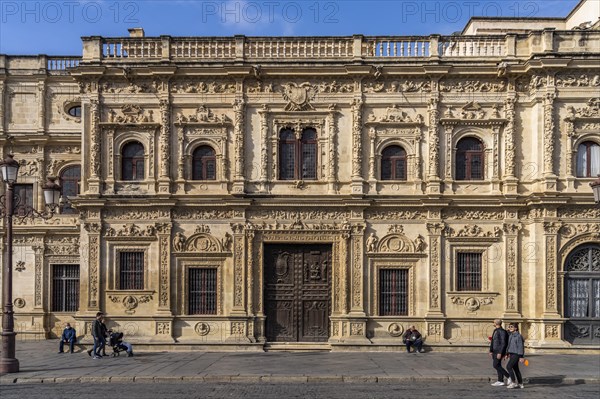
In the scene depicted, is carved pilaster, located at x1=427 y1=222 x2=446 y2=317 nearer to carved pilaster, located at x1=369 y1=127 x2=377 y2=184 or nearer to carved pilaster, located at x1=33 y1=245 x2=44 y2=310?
carved pilaster, located at x1=369 y1=127 x2=377 y2=184

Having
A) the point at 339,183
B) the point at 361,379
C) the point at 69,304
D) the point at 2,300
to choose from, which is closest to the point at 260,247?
the point at 339,183

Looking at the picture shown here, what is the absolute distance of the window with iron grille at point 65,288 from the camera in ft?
100

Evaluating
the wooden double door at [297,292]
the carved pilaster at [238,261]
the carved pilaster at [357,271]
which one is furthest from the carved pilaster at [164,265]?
the carved pilaster at [357,271]

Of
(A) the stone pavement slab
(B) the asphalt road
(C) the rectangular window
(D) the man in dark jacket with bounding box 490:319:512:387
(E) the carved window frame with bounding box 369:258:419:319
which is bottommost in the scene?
(A) the stone pavement slab

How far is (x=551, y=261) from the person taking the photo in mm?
24812

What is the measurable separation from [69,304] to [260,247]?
34.1 ft

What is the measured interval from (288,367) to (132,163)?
10467 millimetres

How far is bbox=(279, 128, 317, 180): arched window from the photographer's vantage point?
26.2 m

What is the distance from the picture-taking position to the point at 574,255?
25.2 metres

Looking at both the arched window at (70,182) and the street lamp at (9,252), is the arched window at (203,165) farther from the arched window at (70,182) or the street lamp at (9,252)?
the arched window at (70,182)

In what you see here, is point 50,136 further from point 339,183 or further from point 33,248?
point 339,183

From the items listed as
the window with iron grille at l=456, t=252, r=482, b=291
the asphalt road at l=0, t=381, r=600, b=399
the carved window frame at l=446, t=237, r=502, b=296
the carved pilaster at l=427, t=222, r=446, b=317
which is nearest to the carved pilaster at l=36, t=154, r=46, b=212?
the asphalt road at l=0, t=381, r=600, b=399

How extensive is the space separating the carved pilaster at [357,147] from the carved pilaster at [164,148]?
6931 mm

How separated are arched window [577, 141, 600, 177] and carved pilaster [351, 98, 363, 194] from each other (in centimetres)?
800
